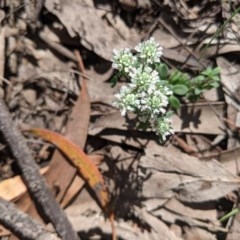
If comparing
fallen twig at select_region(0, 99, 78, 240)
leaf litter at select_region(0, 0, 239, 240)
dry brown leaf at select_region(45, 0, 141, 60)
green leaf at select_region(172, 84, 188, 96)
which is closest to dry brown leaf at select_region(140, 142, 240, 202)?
leaf litter at select_region(0, 0, 239, 240)

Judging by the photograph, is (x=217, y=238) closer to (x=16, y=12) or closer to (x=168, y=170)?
(x=168, y=170)

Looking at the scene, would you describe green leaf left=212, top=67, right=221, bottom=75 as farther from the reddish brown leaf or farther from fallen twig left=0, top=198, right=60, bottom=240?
fallen twig left=0, top=198, right=60, bottom=240

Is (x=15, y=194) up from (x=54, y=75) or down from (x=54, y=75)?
down

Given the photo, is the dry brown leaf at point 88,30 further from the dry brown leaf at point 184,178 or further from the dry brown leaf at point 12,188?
the dry brown leaf at point 12,188

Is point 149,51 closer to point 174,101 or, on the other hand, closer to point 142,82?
point 142,82

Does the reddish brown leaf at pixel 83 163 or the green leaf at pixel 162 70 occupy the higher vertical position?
the green leaf at pixel 162 70

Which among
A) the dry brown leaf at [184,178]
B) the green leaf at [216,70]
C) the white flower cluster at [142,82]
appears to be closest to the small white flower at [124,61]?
the white flower cluster at [142,82]

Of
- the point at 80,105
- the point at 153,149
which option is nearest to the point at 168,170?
the point at 153,149

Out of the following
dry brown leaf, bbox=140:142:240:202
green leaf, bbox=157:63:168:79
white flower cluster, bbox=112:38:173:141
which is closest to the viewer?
white flower cluster, bbox=112:38:173:141
